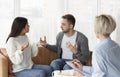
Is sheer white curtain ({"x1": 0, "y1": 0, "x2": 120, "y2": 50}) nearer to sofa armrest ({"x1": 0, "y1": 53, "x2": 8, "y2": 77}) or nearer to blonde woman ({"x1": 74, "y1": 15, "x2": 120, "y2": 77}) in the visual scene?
sofa armrest ({"x1": 0, "y1": 53, "x2": 8, "y2": 77})

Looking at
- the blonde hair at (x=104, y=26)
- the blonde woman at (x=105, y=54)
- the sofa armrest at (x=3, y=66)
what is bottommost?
the sofa armrest at (x=3, y=66)

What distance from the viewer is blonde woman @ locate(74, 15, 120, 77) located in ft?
7.25

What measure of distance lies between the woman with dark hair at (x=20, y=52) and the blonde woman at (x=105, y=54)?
1240 millimetres

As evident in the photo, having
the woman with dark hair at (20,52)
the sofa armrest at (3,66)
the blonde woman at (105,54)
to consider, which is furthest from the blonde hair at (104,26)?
the sofa armrest at (3,66)

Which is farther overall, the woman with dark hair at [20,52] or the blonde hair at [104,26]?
the woman with dark hair at [20,52]

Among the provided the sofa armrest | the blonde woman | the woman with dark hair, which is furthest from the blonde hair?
the sofa armrest

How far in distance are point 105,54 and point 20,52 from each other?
4.30 feet

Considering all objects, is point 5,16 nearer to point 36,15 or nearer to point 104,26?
point 36,15

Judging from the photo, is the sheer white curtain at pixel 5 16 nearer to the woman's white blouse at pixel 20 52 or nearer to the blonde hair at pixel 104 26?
the woman's white blouse at pixel 20 52

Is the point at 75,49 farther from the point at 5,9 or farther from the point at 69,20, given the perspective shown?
the point at 5,9

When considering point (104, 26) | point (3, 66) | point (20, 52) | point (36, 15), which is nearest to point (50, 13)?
point (36, 15)

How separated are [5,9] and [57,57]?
3.98 ft

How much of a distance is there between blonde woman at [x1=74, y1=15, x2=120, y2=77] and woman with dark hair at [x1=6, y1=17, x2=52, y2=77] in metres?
1.24

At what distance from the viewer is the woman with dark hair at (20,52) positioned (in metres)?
3.24
